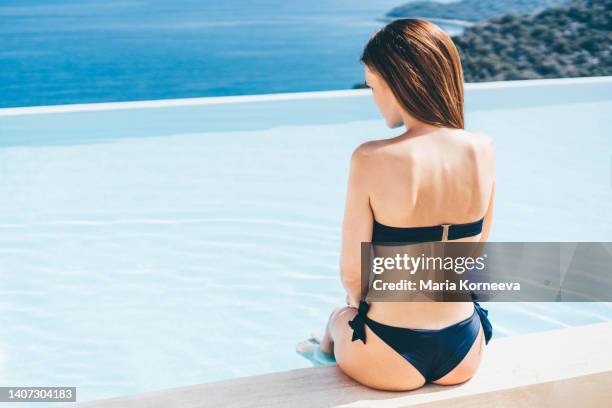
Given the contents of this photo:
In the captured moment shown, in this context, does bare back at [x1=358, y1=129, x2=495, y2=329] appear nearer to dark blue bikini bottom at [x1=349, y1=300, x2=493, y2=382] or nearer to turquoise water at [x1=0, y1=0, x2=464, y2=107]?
dark blue bikini bottom at [x1=349, y1=300, x2=493, y2=382]

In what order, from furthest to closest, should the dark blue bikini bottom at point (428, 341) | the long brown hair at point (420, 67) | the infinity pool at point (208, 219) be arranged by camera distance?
the infinity pool at point (208, 219), the dark blue bikini bottom at point (428, 341), the long brown hair at point (420, 67)

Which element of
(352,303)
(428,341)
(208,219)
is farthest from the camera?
(208,219)

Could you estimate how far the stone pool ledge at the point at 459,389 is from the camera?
186 cm

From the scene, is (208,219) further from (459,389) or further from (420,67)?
(420,67)

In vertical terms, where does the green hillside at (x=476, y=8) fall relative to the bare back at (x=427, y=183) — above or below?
below

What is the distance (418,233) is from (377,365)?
35 centimetres

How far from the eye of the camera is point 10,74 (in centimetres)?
1336

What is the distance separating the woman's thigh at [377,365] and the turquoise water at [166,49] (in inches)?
479

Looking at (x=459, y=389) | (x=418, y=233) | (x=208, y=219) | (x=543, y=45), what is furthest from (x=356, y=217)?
(x=543, y=45)

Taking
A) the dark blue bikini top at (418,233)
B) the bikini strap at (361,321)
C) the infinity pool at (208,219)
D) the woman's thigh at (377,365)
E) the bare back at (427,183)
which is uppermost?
the bare back at (427,183)

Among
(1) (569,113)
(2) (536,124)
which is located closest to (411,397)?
(2) (536,124)

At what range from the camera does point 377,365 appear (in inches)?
74.8

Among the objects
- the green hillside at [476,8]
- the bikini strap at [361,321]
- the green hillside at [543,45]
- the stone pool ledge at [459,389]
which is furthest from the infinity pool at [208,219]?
the green hillside at [476,8]

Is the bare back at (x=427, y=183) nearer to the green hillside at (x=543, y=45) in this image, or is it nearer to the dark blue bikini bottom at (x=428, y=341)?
the dark blue bikini bottom at (x=428, y=341)
